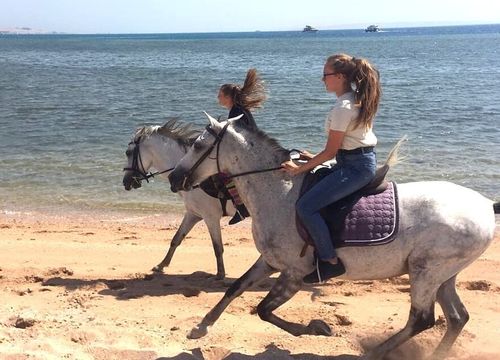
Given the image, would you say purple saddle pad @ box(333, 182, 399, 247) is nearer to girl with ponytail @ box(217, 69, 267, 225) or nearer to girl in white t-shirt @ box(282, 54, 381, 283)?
girl in white t-shirt @ box(282, 54, 381, 283)

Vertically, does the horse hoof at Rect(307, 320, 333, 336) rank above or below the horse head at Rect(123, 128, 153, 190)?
below

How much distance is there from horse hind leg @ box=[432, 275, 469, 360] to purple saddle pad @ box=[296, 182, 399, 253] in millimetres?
884

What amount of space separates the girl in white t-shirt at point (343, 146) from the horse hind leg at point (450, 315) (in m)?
1.05

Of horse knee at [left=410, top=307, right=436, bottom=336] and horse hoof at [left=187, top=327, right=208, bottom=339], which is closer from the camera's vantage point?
horse knee at [left=410, top=307, right=436, bottom=336]

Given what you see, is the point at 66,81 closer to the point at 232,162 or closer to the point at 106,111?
the point at 106,111

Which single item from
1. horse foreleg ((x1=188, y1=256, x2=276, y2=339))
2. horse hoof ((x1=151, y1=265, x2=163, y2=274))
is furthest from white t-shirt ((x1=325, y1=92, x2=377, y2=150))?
horse hoof ((x1=151, y1=265, x2=163, y2=274))

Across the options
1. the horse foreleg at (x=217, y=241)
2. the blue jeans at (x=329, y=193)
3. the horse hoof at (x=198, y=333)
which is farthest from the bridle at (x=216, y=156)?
the horse foreleg at (x=217, y=241)

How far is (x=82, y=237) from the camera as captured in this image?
419 inches

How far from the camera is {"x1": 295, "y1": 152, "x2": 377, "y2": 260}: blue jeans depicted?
5.02 meters

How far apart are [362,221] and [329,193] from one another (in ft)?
1.18

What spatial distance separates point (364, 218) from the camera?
16.7ft

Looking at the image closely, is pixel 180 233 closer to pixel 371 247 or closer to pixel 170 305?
pixel 170 305

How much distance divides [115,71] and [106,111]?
1056 inches

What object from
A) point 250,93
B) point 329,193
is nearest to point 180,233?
point 250,93
